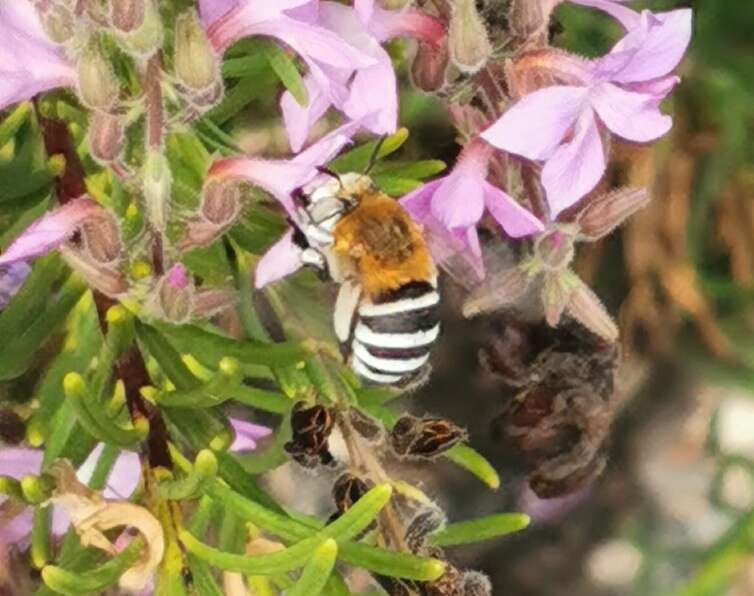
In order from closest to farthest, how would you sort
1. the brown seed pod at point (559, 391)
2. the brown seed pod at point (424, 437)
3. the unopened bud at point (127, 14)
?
the unopened bud at point (127, 14) < the brown seed pod at point (424, 437) < the brown seed pod at point (559, 391)

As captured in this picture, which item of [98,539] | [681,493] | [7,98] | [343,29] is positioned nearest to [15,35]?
[7,98]

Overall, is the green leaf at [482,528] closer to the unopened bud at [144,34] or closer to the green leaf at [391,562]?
the green leaf at [391,562]

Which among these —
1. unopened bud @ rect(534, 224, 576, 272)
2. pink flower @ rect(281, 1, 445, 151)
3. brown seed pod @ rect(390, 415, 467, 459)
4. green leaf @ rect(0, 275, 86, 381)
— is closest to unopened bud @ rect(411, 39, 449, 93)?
pink flower @ rect(281, 1, 445, 151)

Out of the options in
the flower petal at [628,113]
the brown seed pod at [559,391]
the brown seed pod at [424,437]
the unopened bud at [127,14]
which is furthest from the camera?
the brown seed pod at [559,391]

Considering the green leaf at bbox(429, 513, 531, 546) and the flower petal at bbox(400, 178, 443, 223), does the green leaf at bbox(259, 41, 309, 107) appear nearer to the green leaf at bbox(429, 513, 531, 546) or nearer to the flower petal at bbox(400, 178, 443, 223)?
the flower petal at bbox(400, 178, 443, 223)

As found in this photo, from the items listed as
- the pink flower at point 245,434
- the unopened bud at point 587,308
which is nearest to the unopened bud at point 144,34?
the unopened bud at point 587,308
